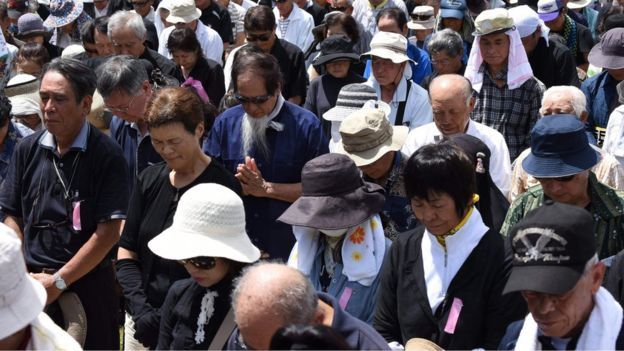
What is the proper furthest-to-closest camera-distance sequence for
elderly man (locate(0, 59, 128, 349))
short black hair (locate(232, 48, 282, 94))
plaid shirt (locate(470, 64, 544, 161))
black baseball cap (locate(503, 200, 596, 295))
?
1. plaid shirt (locate(470, 64, 544, 161))
2. short black hair (locate(232, 48, 282, 94))
3. elderly man (locate(0, 59, 128, 349))
4. black baseball cap (locate(503, 200, 596, 295))

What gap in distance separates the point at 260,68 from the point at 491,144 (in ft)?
4.54

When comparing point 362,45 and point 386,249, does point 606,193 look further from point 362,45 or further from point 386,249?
point 362,45

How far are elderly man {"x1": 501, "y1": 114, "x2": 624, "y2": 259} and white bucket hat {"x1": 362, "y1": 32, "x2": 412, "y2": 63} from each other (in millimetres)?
2590

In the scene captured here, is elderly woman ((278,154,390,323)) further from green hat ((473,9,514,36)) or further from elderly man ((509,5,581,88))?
elderly man ((509,5,581,88))

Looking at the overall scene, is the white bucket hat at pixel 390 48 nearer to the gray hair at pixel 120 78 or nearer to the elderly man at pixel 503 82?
the elderly man at pixel 503 82

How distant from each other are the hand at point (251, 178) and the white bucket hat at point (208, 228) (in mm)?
1170

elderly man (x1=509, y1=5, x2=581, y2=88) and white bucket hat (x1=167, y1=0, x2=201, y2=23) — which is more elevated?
elderly man (x1=509, y1=5, x2=581, y2=88)

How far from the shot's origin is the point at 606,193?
14.6 feet

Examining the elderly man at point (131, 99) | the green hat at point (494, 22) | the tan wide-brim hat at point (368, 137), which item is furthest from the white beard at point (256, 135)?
the green hat at point (494, 22)

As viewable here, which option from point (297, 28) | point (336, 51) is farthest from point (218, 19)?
point (336, 51)

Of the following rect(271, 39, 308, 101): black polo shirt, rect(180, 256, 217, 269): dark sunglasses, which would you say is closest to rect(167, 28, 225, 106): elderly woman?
rect(271, 39, 308, 101): black polo shirt

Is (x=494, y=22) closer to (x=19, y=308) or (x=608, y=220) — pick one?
(x=608, y=220)

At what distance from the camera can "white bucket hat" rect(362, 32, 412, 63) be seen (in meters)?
7.24

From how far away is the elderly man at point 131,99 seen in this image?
5836 mm
